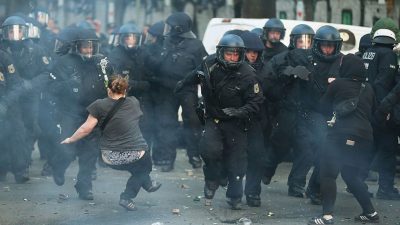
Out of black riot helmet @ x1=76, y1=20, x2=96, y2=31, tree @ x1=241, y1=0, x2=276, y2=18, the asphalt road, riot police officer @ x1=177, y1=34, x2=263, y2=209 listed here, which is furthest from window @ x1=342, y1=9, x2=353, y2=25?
riot police officer @ x1=177, y1=34, x2=263, y2=209

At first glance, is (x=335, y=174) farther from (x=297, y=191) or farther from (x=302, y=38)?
(x=302, y=38)

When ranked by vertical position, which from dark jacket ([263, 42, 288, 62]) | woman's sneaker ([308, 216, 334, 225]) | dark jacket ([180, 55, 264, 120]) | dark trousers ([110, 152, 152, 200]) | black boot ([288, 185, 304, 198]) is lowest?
black boot ([288, 185, 304, 198])

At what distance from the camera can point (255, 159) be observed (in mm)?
10836

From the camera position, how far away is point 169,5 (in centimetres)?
2712

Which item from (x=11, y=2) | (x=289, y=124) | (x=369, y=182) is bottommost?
(x=369, y=182)

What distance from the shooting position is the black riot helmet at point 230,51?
33.8 feet

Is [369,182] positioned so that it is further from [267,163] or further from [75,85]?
[75,85]

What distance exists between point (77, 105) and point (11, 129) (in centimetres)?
121

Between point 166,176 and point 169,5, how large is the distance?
575 inches

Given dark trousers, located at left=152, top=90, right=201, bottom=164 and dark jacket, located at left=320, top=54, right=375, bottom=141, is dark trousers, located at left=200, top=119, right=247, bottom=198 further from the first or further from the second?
dark trousers, located at left=152, top=90, right=201, bottom=164

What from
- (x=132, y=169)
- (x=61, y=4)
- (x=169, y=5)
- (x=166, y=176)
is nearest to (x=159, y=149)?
(x=166, y=176)

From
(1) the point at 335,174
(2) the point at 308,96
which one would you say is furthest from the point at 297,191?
(1) the point at 335,174

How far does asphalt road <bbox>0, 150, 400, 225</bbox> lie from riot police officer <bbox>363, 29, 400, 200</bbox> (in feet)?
1.02

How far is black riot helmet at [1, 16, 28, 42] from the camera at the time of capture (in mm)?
12352
